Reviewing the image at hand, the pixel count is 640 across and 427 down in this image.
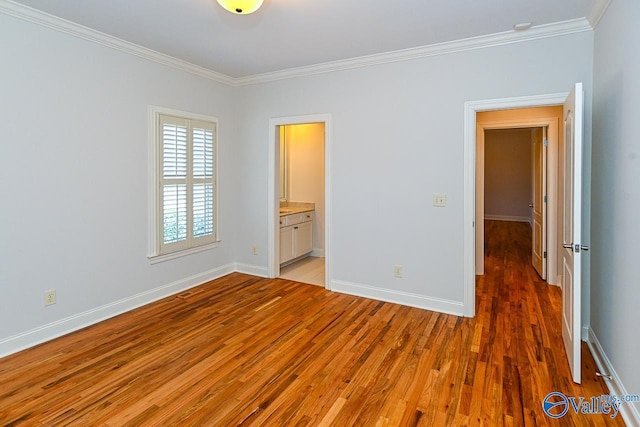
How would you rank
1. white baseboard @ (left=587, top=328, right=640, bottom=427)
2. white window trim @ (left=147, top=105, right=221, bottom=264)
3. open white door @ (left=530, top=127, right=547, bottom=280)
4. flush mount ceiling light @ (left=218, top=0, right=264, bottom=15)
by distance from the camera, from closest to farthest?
white baseboard @ (left=587, top=328, right=640, bottom=427)
flush mount ceiling light @ (left=218, top=0, right=264, bottom=15)
white window trim @ (left=147, top=105, right=221, bottom=264)
open white door @ (left=530, top=127, right=547, bottom=280)

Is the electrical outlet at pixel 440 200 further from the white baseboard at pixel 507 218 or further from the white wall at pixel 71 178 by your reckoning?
the white baseboard at pixel 507 218

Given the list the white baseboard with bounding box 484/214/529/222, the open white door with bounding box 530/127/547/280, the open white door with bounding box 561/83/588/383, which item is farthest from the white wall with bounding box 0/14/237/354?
the white baseboard with bounding box 484/214/529/222

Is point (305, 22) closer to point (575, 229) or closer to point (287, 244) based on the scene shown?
point (575, 229)

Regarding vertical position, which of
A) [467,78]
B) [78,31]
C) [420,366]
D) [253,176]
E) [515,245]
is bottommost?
[420,366]

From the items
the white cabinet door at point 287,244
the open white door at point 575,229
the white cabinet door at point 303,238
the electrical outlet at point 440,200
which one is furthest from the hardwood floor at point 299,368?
the white cabinet door at point 303,238

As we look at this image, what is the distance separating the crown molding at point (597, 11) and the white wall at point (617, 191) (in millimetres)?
51

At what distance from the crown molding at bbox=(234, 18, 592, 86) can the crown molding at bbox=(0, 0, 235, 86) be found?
2.85ft

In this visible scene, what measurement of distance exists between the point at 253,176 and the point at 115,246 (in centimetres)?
194

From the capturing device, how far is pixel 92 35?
3148 millimetres

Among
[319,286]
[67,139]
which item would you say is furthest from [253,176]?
[67,139]

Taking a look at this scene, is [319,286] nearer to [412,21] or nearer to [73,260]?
[73,260]

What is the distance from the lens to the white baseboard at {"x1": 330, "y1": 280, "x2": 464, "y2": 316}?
3.57m

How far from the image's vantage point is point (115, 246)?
3.48m

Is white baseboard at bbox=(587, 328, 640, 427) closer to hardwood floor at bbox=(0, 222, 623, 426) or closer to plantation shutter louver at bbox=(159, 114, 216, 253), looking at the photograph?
hardwood floor at bbox=(0, 222, 623, 426)
